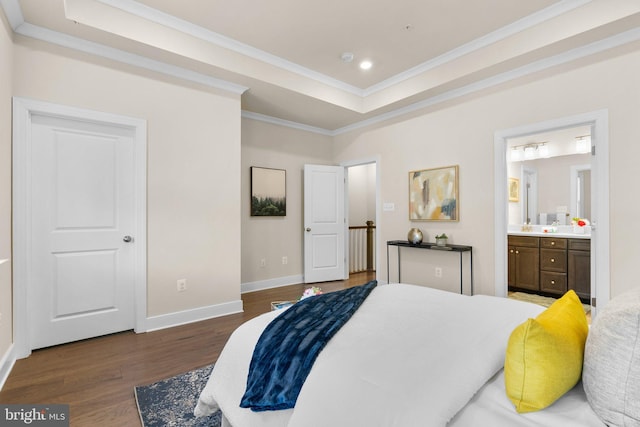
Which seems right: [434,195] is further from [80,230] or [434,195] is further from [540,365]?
[80,230]

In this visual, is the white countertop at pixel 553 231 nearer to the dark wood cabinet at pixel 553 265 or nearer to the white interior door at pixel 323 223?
the dark wood cabinet at pixel 553 265

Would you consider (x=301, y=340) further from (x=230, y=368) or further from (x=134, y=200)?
(x=134, y=200)

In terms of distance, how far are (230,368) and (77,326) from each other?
7.25 feet

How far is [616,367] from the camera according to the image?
2.84 feet

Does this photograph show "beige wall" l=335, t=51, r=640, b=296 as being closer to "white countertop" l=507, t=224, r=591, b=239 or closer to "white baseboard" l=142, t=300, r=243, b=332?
"white countertop" l=507, t=224, r=591, b=239

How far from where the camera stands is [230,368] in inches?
61.1

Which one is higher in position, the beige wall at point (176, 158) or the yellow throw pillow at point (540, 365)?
the beige wall at point (176, 158)

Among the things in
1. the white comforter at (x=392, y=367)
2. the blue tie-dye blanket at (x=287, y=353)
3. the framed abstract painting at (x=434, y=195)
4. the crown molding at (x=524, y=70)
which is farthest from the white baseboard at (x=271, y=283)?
the blue tie-dye blanket at (x=287, y=353)

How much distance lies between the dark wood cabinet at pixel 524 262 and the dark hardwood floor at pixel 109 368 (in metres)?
3.92

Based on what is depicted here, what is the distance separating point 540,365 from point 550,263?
4.21 metres

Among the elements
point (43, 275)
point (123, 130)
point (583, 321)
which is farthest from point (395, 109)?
point (43, 275)

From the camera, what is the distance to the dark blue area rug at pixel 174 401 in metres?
1.78

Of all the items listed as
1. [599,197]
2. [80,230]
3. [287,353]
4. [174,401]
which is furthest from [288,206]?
[287,353]

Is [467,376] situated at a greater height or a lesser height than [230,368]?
greater
